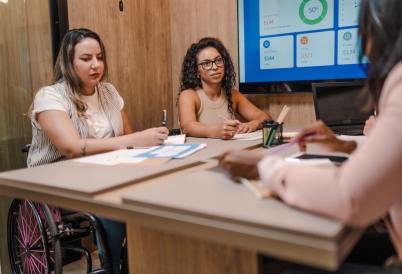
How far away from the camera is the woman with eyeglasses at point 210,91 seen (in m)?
2.53

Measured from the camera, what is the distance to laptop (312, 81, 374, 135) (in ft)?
7.50

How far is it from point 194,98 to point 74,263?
135 cm

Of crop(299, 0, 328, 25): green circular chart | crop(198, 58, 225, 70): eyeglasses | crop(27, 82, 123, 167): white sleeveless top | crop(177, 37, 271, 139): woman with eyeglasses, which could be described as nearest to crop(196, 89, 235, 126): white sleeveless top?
crop(177, 37, 271, 139): woman with eyeglasses

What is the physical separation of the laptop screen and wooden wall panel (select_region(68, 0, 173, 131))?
1.35m

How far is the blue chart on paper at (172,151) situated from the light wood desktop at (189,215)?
60 mm

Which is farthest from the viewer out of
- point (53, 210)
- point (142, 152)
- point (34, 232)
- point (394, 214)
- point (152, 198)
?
point (34, 232)

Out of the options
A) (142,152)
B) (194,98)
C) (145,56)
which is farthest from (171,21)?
(142,152)

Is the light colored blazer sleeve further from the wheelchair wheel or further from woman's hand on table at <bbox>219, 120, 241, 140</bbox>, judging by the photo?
the wheelchair wheel

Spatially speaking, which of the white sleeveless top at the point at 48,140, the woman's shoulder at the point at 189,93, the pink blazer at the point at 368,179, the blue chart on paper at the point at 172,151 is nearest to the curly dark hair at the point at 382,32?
the pink blazer at the point at 368,179

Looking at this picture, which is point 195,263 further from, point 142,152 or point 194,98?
point 194,98

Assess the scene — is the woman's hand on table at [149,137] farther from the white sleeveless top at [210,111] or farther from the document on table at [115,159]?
the white sleeveless top at [210,111]

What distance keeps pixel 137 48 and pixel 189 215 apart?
7.65ft

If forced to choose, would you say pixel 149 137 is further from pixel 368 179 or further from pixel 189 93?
pixel 368 179

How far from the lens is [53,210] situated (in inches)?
68.3
